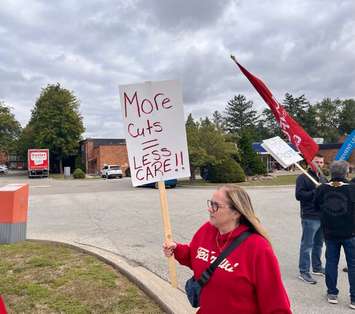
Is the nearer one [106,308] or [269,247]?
[269,247]

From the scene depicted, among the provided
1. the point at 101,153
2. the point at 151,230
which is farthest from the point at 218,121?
the point at 151,230

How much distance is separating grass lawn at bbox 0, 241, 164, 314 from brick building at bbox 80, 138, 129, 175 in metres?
49.5

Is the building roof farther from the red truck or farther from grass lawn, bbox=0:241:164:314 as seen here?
grass lawn, bbox=0:241:164:314

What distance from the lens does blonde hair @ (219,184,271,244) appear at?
Answer: 8.18 feet

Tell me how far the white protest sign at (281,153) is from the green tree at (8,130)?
6953 centimetres

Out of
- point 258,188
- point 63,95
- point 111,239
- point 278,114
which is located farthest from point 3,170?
point 278,114

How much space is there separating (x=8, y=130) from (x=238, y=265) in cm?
7507

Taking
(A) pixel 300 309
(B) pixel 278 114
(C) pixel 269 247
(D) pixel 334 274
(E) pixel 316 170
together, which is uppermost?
(B) pixel 278 114

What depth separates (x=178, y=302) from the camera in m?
4.61

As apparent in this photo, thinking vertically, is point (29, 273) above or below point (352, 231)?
below

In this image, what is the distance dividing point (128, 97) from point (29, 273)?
11.1 feet

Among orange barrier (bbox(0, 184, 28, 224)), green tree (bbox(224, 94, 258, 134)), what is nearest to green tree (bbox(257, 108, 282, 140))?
green tree (bbox(224, 94, 258, 134))

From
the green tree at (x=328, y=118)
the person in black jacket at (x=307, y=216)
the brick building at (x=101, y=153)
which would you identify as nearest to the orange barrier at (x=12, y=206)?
the person in black jacket at (x=307, y=216)

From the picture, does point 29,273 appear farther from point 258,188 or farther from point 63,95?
point 63,95
